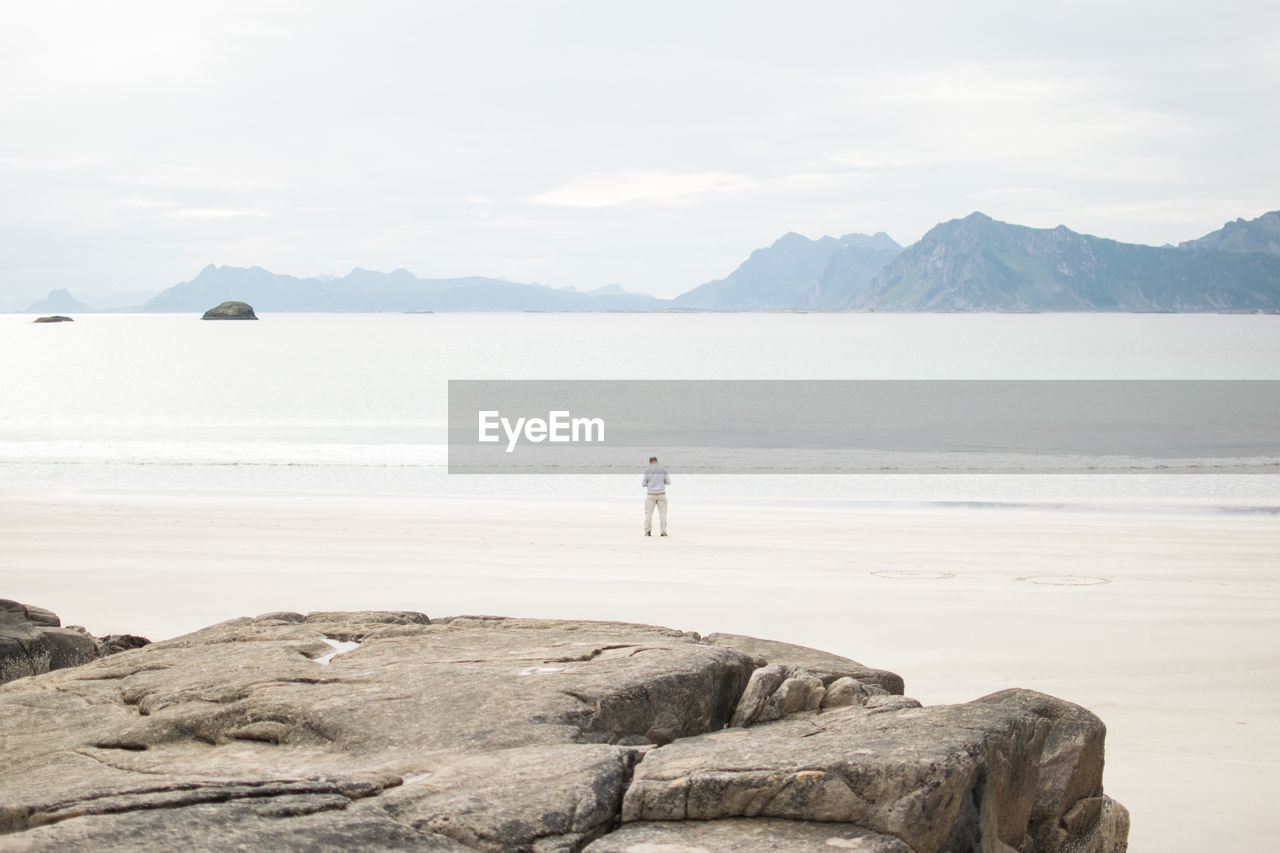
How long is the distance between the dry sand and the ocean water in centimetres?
441

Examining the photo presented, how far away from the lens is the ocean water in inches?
1190

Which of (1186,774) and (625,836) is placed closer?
(625,836)

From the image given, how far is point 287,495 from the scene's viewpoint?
2822 cm

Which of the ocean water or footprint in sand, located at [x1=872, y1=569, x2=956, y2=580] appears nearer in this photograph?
footprint in sand, located at [x1=872, y1=569, x2=956, y2=580]

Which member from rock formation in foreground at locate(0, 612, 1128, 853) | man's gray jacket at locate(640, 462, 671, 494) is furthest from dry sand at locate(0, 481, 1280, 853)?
rock formation in foreground at locate(0, 612, 1128, 853)

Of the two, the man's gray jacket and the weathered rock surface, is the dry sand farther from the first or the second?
the weathered rock surface

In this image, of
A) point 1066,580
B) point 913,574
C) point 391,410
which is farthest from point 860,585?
point 391,410

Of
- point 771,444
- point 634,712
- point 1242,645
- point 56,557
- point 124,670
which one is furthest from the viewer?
point 771,444

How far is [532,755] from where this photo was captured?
205 inches

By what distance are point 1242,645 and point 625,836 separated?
35.0 feet

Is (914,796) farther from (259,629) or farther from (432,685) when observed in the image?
(259,629)

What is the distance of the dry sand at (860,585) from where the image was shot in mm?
10039

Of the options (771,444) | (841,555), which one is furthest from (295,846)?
(771,444)

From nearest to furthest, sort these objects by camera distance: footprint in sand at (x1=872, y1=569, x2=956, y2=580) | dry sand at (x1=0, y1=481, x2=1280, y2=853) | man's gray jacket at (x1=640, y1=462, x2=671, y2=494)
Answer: dry sand at (x1=0, y1=481, x2=1280, y2=853)
footprint in sand at (x1=872, y1=569, x2=956, y2=580)
man's gray jacket at (x1=640, y1=462, x2=671, y2=494)
